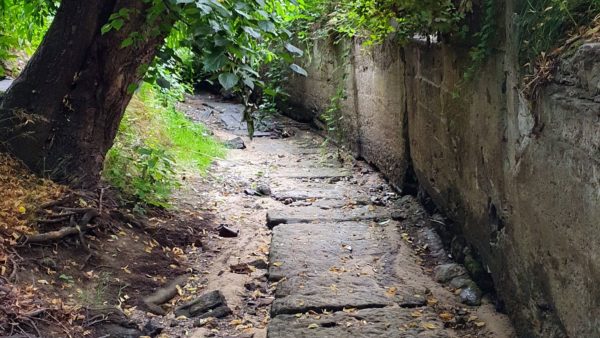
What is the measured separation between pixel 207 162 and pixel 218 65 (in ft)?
15.1

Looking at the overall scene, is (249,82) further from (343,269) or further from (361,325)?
(343,269)

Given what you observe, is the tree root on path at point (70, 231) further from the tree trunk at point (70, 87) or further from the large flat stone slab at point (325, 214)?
the large flat stone slab at point (325, 214)

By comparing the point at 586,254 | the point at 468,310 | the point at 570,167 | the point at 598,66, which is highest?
the point at 598,66

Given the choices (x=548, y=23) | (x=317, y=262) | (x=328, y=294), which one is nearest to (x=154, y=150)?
(x=317, y=262)

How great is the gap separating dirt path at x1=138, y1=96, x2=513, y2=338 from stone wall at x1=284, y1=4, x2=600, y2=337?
36 cm

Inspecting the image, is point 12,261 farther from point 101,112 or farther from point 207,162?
point 207,162

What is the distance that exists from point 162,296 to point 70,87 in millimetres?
1487

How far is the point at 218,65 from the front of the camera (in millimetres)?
2553

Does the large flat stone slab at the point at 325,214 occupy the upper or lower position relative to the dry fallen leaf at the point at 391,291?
upper

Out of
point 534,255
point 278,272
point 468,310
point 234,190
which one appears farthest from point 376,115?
point 534,255

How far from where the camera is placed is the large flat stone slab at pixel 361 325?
323 cm

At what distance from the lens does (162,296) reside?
3.82m

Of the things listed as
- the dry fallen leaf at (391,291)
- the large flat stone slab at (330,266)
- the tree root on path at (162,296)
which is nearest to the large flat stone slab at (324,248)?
the large flat stone slab at (330,266)

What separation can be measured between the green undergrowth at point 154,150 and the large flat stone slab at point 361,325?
199 cm
